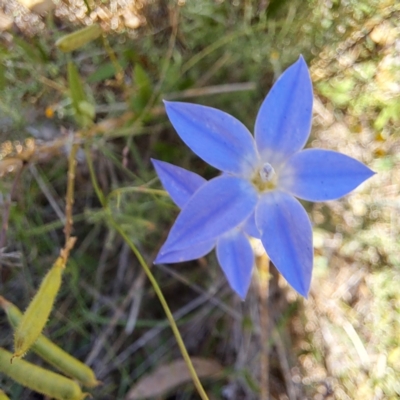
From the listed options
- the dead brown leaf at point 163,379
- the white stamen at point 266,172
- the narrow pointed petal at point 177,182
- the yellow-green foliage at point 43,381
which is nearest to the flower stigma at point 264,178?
the white stamen at point 266,172

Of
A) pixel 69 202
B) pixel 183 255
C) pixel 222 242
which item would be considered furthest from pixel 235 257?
pixel 69 202

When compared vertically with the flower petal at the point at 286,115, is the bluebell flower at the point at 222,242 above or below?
below

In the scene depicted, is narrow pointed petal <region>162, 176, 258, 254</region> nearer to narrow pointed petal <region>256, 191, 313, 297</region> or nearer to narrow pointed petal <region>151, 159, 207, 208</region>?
narrow pointed petal <region>256, 191, 313, 297</region>

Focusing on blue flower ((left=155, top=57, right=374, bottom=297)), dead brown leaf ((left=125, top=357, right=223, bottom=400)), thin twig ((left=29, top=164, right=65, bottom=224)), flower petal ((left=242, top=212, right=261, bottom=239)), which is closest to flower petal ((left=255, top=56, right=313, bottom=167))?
blue flower ((left=155, top=57, right=374, bottom=297))

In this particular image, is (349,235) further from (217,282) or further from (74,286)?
(74,286)

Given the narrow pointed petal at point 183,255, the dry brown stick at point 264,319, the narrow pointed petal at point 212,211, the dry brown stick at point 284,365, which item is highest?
the narrow pointed petal at point 212,211

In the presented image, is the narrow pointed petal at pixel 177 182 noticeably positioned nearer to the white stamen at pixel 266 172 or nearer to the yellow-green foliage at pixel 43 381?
the white stamen at pixel 266 172

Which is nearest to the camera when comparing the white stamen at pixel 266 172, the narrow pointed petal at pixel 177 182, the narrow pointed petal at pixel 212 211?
the narrow pointed petal at pixel 212 211

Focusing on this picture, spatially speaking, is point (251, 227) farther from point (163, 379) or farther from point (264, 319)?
point (163, 379)

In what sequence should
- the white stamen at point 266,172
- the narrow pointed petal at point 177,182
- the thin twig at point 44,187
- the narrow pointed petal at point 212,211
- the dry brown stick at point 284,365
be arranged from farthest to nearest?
the dry brown stick at point 284,365 < the thin twig at point 44,187 < the narrow pointed petal at point 177,182 < the white stamen at point 266,172 < the narrow pointed petal at point 212,211
